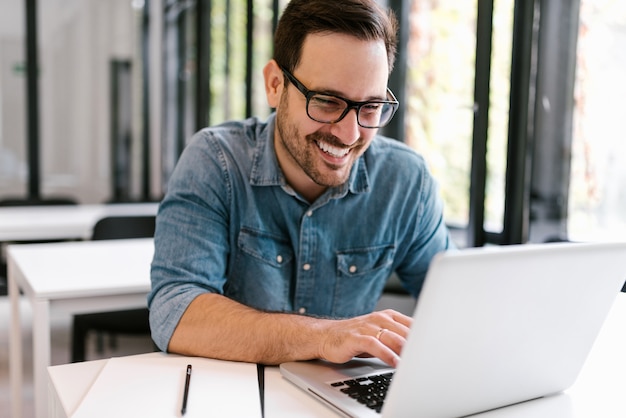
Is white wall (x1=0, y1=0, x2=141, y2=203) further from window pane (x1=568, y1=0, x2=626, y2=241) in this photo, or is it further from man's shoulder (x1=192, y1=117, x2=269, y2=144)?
window pane (x1=568, y1=0, x2=626, y2=241)

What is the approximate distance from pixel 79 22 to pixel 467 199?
4.41 meters

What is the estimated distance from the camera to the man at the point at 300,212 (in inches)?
45.6

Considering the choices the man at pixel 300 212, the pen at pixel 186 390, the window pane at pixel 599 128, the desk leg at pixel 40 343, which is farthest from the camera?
the window pane at pixel 599 128

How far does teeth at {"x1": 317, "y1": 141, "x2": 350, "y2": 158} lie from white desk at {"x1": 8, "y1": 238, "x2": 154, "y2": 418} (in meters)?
0.83

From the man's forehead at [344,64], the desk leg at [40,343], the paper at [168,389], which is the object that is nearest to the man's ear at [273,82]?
the man's forehead at [344,64]

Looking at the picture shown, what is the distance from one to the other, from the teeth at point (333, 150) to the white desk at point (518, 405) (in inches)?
18.6

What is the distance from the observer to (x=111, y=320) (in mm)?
2670

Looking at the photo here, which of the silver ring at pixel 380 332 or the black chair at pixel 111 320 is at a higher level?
the silver ring at pixel 380 332

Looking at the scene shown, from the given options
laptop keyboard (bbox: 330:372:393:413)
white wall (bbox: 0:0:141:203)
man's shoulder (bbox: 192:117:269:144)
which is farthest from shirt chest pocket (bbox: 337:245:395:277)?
white wall (bbox: 0:0:141:203)

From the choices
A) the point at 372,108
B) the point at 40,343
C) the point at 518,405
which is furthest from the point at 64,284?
the point at 518,405

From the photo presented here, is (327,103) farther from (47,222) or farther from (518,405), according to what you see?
(47,222)

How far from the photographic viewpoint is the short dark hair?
4.22 feet

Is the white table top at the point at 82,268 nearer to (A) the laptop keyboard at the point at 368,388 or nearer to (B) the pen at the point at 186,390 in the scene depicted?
(B) the pen at the point at 186,390

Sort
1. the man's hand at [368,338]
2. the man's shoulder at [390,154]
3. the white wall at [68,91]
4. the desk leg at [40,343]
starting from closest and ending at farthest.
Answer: the man's hand at [368,338] < the man's shoulder at [390,154] < the desk leg at [40,343] < the white wall at [68,91]
